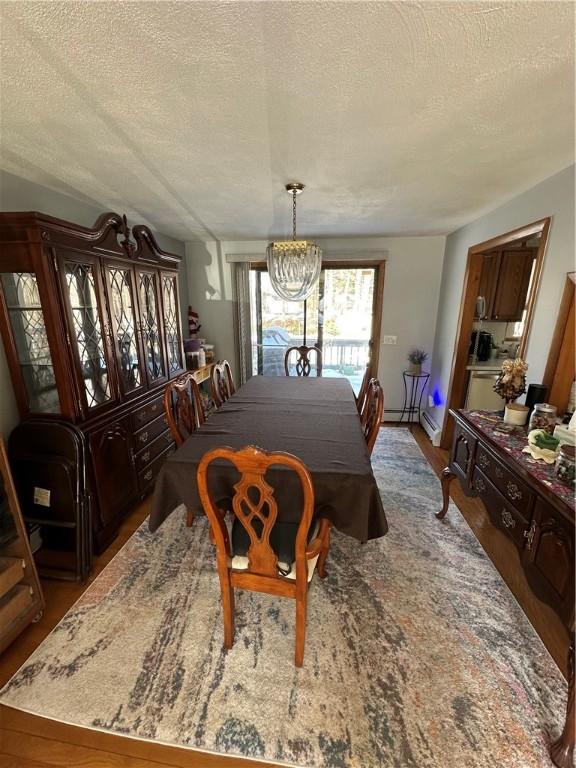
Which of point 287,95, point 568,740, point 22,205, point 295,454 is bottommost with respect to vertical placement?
point 568,740

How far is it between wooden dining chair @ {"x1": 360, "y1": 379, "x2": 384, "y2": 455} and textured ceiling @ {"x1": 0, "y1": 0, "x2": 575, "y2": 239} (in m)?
1.31

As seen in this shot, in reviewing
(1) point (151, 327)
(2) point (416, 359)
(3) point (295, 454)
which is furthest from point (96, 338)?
(2) point (416, 359)

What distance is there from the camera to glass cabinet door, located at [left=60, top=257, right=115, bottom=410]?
6.08ft

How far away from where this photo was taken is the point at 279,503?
1443 millimetres

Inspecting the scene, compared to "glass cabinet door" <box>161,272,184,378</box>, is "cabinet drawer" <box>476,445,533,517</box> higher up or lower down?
lower down

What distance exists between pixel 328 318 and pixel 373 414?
2553mm

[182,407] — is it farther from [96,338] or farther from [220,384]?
[96,338]

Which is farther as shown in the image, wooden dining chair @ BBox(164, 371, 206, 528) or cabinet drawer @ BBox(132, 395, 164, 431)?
cabinet drawer @ BBox(132, 395, 164, 431)

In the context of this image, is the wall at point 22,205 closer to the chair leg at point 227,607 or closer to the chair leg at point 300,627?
the chair leg at point 227,607

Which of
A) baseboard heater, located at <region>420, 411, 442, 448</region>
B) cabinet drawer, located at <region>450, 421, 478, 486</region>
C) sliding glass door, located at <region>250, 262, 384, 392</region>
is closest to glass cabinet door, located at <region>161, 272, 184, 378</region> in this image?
sliding glass door, located at <region>250, 262, 384, 392</region>

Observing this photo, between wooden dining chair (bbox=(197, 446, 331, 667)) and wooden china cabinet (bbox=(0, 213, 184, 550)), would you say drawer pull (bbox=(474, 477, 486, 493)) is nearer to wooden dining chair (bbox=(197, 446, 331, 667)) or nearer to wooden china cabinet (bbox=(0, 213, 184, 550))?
wooden dining chair (bbox=(197, 446, 331, 667))

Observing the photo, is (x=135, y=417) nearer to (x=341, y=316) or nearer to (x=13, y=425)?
(x=13, y=425)

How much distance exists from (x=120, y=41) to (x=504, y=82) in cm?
130

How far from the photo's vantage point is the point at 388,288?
391 centimetres
